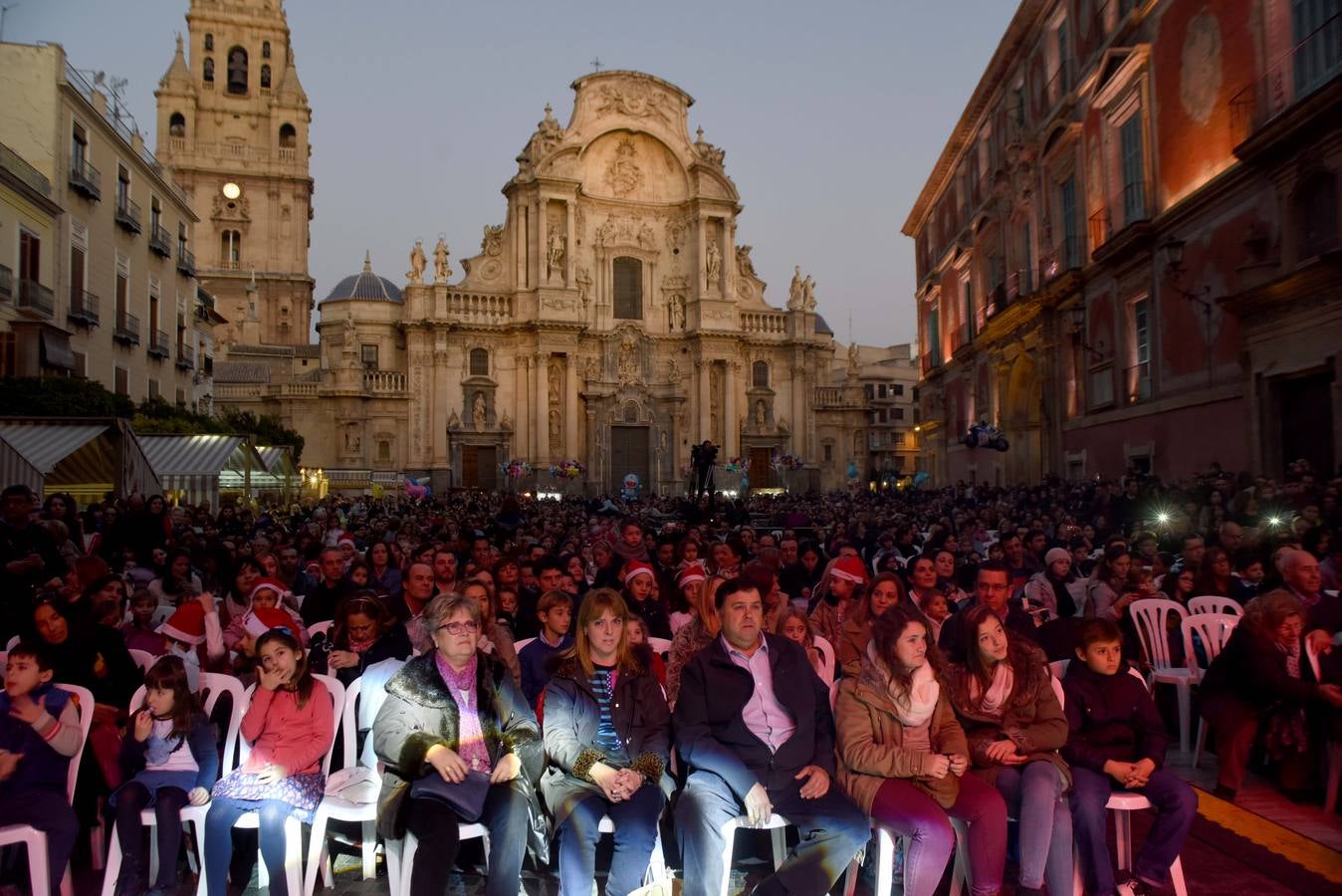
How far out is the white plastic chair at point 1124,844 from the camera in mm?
4086

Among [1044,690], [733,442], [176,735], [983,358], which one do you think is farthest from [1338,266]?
[733,442]

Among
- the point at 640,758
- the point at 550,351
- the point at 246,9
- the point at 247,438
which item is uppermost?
the point at 246,9

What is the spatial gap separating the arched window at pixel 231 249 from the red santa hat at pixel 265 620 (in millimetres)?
52648

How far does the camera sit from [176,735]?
4.43 m

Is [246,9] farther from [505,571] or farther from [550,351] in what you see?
[505,571]

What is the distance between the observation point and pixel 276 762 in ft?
14.3

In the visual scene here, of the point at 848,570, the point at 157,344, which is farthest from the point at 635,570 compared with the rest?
the point at 157,344

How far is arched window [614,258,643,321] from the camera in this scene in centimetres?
4397

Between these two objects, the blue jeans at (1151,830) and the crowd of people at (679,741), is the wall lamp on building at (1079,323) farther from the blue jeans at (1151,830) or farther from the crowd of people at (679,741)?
the blue jeans at (1151,830)

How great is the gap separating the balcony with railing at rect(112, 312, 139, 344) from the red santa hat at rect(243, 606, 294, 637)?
20451mm

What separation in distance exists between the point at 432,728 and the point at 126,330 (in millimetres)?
23886

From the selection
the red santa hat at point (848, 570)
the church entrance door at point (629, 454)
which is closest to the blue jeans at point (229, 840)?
the red santa hat at point (848, 570)

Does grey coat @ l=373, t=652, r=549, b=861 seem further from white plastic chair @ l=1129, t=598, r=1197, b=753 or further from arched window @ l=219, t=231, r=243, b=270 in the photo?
arched window @ l=219, t=231, r=243, b=270

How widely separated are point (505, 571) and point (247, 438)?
49.5 ft
